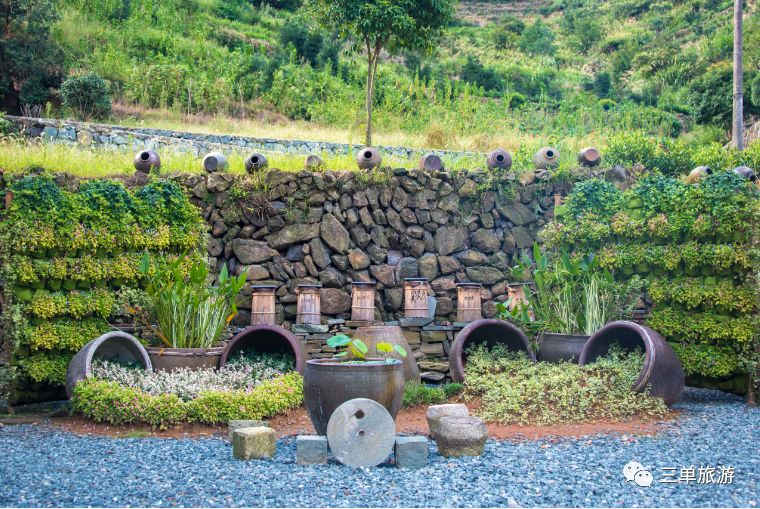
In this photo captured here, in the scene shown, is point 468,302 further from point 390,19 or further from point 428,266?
point 390,19

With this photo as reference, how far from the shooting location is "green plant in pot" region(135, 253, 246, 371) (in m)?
6.47

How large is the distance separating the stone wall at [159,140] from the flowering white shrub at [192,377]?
460 centimetres

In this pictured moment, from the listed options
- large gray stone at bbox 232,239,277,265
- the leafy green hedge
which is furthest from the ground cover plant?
large gray stone at bbox 232,239,277,265

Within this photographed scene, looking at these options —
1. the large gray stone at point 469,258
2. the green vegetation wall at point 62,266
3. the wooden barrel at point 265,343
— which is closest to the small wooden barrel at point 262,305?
the wooden barrel at point 265,343

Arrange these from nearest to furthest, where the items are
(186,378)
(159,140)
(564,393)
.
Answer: (564,393), (186,378), (159,140)

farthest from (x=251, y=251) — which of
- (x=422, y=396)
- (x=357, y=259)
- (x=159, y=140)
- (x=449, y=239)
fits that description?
(x=159, y=140)

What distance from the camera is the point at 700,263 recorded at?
21.0 feet

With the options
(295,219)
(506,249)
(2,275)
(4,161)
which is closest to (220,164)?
(295,219)

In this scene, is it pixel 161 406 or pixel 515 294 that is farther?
pixel 515 294

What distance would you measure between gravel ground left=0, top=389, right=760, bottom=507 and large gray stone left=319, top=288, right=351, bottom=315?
→ 10.9 ft

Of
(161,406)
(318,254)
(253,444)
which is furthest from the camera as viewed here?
(318,254)

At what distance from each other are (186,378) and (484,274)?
4106 millimetres

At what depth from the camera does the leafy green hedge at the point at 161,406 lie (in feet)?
17.2

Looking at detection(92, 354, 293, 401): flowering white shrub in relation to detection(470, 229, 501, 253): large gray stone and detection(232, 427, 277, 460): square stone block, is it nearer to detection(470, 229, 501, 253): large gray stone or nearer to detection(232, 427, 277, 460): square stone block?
detection(232, 427, 277, 460): square stone block
